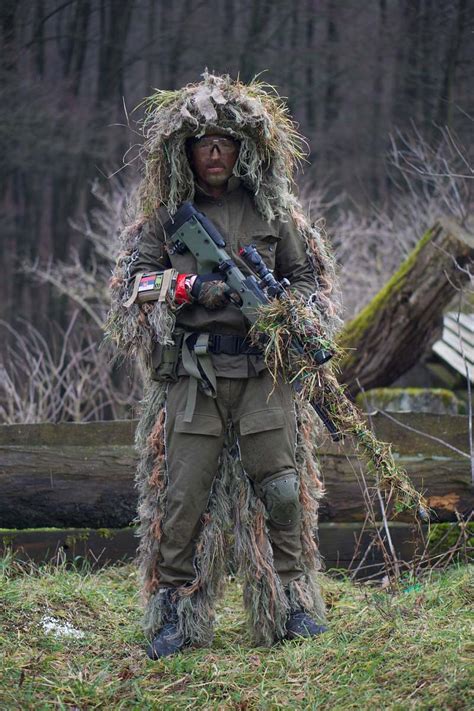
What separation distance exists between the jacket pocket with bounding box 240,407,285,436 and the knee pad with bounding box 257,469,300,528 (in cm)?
23

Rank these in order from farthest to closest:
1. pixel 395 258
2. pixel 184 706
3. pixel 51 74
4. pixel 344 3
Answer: pixel 344 3 < pixel 51 74 < pixel 395 258 < pixel 184 706

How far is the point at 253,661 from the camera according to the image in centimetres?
439

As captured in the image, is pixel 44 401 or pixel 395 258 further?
pixel 395 258

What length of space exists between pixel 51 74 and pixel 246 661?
37.2 feet

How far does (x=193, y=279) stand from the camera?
4520 millimetres

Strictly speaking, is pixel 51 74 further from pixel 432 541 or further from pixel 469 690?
pixel 469 690

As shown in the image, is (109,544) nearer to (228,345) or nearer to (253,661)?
(253,661)

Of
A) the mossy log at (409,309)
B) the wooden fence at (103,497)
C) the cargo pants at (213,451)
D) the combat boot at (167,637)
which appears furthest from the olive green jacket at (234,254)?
the mossy log at (409,309)

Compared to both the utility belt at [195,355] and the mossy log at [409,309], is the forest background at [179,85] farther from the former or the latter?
the utility belt at [195,355]

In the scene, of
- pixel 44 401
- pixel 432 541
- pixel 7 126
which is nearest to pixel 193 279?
pixel 432 541

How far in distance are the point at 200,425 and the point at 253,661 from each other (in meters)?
1.08

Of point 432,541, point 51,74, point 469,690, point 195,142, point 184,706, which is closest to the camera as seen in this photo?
point 469,690

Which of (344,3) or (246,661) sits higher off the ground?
(344,3)

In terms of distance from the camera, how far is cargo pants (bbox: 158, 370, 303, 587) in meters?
4.56
